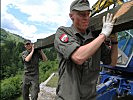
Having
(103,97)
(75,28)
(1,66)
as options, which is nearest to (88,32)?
(75,28)

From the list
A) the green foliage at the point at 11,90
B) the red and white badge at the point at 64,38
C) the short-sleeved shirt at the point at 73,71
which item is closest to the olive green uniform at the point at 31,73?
the short-sleeved shirt at the point at 73,71

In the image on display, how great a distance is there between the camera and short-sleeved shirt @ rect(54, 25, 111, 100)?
256cm

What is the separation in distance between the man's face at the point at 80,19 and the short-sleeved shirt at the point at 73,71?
0.19 feet

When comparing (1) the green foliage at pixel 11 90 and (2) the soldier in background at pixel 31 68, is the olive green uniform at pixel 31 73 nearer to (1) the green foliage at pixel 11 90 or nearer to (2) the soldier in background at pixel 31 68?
(2) the soldier in background at pixel 31 68

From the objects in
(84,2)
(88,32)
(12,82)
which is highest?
(84,2)

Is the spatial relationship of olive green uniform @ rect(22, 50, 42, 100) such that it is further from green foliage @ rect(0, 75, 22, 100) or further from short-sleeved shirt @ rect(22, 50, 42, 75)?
green foliage @ rect(0, 75, 22, 100)

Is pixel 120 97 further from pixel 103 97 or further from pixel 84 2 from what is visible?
pixel 84 2

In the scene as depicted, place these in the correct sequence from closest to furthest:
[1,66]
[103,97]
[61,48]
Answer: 1. [61,48]
2. [103,97]
3. [1,66]

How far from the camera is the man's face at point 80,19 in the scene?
258 centimetres

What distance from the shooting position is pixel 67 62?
2.58m

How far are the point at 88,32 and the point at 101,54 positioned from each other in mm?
279

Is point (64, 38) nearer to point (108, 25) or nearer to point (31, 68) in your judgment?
point (108, 25)

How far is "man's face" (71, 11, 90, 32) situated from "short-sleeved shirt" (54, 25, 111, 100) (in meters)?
0.06

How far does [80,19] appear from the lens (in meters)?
2.58
